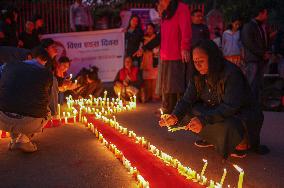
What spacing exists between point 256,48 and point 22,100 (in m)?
4.56

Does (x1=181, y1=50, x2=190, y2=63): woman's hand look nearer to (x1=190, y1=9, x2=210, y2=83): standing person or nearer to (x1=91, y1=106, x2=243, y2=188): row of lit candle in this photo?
(x1=190, y1=9, x2=210, y2=83): standing person

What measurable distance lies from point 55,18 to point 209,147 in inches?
390

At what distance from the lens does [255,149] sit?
207 inches

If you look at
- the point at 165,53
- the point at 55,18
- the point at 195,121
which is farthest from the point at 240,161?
the point at 55,18

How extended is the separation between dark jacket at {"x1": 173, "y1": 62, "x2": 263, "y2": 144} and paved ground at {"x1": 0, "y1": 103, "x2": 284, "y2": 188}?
1.55ft

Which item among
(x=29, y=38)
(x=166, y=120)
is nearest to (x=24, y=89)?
(x=166, y=120)

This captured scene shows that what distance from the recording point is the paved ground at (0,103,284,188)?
170 inches

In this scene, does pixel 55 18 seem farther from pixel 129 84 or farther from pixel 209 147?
pixel 209 147

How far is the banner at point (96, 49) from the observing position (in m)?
10.8

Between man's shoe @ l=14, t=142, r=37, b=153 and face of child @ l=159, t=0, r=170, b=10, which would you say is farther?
face of child @ l=159, t=0, r=170, b=10

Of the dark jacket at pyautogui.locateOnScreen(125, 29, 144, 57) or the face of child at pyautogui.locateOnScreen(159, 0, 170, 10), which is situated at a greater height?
the face of child at pyautogui.locateOnScreen(159, 0, 170, 10)

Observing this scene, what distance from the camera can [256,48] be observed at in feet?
26.5

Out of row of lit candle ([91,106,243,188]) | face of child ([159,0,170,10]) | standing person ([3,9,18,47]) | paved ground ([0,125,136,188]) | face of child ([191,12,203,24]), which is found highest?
face of child ([159,0,170,10])

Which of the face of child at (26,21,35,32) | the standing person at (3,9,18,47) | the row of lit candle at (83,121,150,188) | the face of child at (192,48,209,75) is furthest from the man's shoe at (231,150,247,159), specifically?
the face of child at (26,21,35,32)
